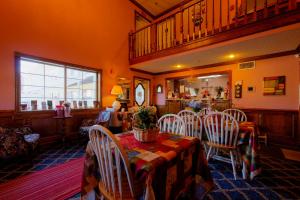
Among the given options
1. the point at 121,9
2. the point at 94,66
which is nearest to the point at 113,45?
the point at 94,66

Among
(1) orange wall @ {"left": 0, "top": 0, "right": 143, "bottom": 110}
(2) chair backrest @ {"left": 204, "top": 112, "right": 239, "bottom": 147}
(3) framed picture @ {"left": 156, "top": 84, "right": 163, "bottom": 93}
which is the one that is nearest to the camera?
(2) chair backrest @ {"left": 204, "top": 112, "right": 239, "bottom": 147}

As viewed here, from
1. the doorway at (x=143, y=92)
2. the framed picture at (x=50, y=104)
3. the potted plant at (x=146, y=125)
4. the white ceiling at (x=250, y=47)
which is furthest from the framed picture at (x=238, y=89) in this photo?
the framed picture at (x=50, y=104)

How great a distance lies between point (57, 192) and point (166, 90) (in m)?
4.99

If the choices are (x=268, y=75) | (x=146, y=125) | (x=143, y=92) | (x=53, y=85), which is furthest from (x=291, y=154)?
(x=53, y=85)

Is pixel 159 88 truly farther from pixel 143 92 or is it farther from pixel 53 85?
pixel 53 85

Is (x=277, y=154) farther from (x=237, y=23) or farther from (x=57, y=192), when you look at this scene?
(x=57, y=192)

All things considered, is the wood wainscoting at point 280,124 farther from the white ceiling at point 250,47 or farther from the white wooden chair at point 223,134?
the white wooden chair at point 223,134

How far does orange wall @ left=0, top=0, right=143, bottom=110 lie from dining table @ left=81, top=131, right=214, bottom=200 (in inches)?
111

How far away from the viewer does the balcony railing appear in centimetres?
276

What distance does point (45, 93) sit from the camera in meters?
3.46

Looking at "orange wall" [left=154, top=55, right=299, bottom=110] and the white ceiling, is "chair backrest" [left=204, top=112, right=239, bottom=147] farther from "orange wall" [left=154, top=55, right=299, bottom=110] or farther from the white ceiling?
"orange wall" [left=154, top=55, right=299, bottom=110]

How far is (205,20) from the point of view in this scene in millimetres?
3744

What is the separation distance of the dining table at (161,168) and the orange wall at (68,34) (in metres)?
2.81

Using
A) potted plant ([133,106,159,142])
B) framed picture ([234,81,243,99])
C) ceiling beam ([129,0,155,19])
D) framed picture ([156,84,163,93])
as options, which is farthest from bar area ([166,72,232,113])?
potted plant ([133,106,159,142])
